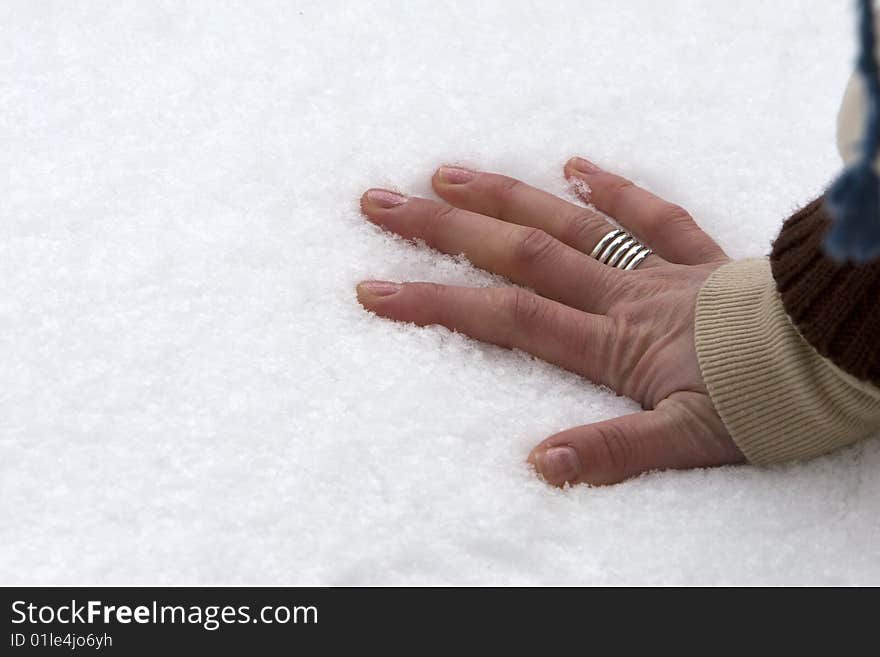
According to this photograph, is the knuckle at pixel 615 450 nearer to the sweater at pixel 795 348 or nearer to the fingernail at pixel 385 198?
the sweater at pixel 795 348

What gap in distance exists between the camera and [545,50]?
114 centimetres

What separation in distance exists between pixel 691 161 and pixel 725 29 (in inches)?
8.8

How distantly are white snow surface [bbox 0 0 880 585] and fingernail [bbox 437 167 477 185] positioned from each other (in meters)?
0.02

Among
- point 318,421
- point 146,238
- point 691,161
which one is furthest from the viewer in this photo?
point 691,161

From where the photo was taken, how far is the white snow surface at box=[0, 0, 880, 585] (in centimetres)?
75

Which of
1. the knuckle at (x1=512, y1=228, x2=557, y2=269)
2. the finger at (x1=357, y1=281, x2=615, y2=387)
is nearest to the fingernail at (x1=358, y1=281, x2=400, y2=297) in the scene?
the finger at (x1=357, y1=281, x2=615, y2=387)

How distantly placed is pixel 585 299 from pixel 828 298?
24cm

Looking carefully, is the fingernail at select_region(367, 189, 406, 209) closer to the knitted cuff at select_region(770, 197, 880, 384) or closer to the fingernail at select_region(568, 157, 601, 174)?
the fingernail at select_region(568, 157, 601, 174)

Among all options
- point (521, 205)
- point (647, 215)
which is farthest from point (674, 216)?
point (521, 205)

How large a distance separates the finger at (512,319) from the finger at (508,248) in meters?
0.04

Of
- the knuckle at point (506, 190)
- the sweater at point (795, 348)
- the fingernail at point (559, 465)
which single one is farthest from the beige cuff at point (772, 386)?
the knuckle at point (506, 190)
